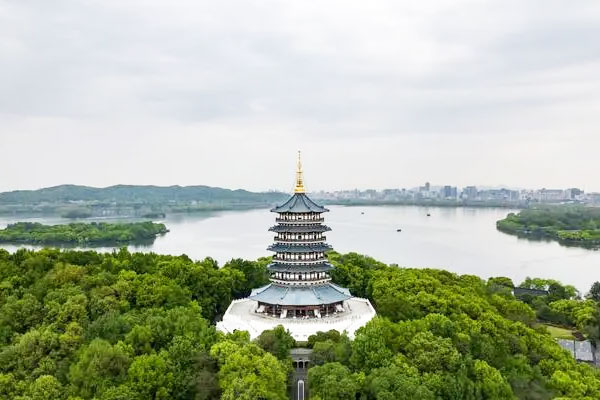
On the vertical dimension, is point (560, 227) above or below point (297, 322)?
above

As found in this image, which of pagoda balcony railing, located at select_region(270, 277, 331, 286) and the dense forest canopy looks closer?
the dense forest canopy

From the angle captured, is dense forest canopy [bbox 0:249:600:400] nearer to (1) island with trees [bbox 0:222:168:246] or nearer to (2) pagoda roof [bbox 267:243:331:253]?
(2) pagoda roof [bbox 267:243:331:253]

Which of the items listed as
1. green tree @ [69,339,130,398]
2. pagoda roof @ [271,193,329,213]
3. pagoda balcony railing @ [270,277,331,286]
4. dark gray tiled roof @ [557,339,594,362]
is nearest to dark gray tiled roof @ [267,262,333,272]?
pagoda balcony railing @ [270,277,331,286]

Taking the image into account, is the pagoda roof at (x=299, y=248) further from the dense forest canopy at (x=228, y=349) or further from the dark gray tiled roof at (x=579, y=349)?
the dark gray tiled roof at (x=579, y=349)

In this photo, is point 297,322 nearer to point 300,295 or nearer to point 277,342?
point 300,295

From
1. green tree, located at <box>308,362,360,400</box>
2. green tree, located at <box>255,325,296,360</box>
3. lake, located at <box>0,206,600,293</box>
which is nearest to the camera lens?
green tree, located at <box>308,362,360,400</box>

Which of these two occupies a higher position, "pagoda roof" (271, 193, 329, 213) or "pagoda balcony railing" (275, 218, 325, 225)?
"pagoda roof" (271, 193, 329, 213)

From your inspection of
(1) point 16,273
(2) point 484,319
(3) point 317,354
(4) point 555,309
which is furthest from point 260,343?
(4) point 555,309

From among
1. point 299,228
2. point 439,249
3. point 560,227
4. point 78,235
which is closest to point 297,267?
point 299,228
